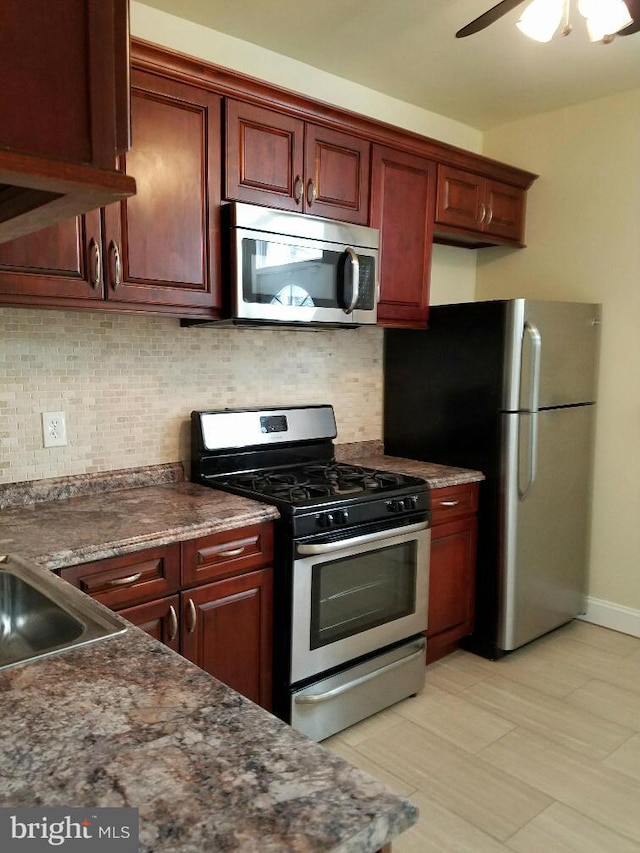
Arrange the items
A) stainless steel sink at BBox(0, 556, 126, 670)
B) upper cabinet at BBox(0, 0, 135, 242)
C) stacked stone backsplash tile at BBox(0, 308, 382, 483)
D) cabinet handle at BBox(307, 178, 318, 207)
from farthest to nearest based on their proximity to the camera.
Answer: cabinet handle at BBox(307, 178, 318, 207), stacked stone backsplash tile at BBox(0, 308, 382, 483), stainless steel sink at BBox(0, 556, 126, 670), upper cabinet at BBox(0, 0, 135, 242)

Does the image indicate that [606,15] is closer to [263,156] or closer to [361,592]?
[263,156]

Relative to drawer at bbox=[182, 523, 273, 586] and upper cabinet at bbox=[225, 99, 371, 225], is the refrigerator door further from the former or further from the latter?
drawer at bbox=[182, 523, 273, 586]

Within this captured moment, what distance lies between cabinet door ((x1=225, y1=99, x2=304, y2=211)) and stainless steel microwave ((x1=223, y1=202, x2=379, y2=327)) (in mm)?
78

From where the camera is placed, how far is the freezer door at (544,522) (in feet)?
9.37

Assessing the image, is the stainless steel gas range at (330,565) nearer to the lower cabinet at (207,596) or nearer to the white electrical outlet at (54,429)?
the lower cabinet at (207,596)

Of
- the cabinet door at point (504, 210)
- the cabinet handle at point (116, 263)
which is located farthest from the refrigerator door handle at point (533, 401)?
the cabinet handle at point (116, 263)

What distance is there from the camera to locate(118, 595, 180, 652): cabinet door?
1.86m

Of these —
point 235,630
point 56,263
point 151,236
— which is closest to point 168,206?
point 151,236

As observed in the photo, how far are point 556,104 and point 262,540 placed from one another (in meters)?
2.70

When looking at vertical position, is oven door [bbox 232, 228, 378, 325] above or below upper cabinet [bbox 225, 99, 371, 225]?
below

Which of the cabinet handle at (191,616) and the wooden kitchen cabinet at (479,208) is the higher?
the wooden kitchen cabinet at (479,208)

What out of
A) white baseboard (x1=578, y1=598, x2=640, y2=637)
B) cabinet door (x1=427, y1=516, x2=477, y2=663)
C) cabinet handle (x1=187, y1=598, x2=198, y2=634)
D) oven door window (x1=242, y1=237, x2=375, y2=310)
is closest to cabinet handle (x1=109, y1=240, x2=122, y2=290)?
oven door window (x1=242, y1=237, x2=375, y2=310)

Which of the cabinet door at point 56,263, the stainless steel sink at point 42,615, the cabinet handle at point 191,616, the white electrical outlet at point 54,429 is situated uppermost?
the cabinet door at point 56,263

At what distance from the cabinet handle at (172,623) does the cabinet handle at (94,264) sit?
1.01 m
